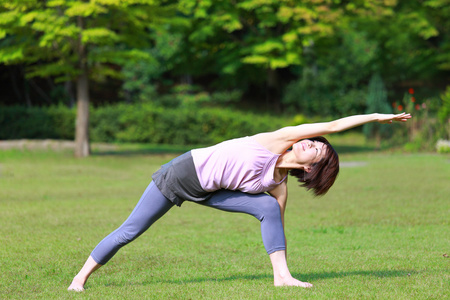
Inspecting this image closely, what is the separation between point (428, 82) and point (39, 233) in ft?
115

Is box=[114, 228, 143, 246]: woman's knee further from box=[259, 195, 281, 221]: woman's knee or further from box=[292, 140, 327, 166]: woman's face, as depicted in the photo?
box=[292, 140, 327, 166]: woman's face

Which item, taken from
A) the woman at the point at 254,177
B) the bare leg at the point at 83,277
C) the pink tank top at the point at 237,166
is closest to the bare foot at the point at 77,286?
the bare leg at the point at 83,277

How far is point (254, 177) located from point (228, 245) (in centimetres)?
292

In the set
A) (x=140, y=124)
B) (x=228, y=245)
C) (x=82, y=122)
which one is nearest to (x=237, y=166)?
(x=228, y=245)

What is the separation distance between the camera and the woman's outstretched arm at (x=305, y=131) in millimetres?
4824

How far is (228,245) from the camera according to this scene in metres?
7.69

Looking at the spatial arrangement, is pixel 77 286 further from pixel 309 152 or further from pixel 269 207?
pixel 309 152

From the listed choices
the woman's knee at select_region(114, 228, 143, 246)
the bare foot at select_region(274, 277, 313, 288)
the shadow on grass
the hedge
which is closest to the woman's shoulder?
the bare foot at select_region(274, 277, 313, 288)

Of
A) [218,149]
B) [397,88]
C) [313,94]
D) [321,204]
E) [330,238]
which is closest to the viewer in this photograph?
[218,149]

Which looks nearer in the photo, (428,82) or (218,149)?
(218,149)

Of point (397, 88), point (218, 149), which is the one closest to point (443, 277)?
point (218, 149)

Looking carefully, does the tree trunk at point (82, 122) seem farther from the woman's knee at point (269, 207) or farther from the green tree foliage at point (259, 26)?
the woman's knee at point (269, 207)

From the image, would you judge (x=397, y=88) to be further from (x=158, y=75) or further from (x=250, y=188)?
(x=250, y=188)

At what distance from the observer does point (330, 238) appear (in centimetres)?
809
